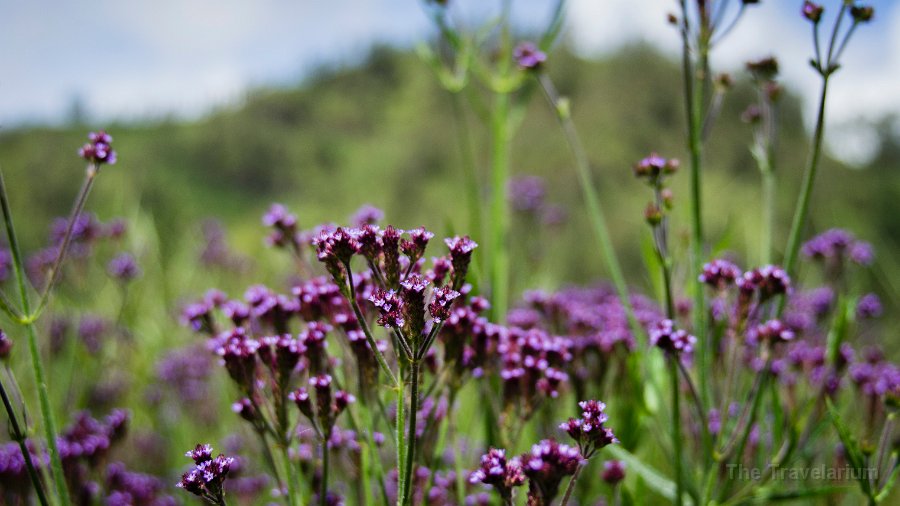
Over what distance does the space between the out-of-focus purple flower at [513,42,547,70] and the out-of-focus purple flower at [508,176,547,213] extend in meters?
1.83

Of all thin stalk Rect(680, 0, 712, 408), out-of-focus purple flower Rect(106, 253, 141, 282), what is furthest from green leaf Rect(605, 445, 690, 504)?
out-of-focus purple flower Rect(106, 253, 141, 282)

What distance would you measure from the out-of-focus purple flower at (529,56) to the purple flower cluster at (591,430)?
59.7 inches

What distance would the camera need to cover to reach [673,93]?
2331 centimetres

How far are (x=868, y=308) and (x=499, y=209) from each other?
1.77m

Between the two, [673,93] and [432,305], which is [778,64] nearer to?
[432,305]

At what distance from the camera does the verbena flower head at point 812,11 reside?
5.74 ft

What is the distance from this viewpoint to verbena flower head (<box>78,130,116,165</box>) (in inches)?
67.4

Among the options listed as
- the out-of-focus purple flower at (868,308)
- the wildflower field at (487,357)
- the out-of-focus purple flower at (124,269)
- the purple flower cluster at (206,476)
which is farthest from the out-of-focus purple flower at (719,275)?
the out-of-focus purple flower at (124,269)

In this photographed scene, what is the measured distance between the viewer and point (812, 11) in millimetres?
1751

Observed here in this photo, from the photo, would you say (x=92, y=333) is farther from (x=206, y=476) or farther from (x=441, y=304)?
(x=441, y=304)

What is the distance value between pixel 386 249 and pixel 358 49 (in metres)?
34.8

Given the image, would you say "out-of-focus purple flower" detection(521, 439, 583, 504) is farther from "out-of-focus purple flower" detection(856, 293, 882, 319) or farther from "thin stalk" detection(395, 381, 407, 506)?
"out-of-focus purple flower" detection(856, 293, 882, 319)

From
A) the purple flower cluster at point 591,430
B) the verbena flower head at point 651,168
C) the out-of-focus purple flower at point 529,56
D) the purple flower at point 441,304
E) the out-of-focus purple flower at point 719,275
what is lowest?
the purple flower cluster at point 591,430

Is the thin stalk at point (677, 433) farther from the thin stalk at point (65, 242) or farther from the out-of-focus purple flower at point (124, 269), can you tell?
the out-of-focus purple flower at point (124, 269)
